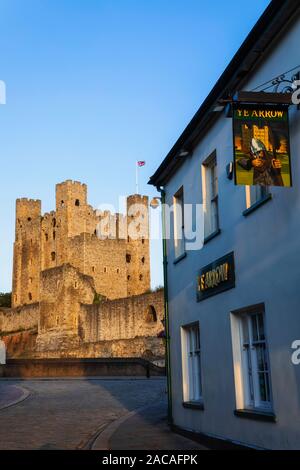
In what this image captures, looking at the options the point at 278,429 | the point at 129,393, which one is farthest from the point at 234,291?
the point at 129,393

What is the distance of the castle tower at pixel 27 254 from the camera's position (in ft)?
293

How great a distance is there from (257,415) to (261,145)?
12.7 ft

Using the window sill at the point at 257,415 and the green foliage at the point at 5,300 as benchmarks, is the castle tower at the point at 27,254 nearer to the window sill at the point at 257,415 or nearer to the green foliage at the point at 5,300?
the green foliage at the point at 5,300

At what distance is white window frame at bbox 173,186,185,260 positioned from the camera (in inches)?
557

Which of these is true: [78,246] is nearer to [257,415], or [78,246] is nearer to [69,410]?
[69,410]

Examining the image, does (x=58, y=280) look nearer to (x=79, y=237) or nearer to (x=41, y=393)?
(x=79, y=237)

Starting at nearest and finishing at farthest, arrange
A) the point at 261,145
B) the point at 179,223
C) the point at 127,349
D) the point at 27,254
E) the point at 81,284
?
1. the point at 261,145
2. the point at 179,223
3. the point at 127,349
4. the point at 81,284
5. the point at 27,254

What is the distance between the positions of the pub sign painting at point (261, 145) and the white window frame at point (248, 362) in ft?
7.48

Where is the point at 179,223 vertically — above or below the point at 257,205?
above

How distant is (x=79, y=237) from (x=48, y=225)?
10.8m

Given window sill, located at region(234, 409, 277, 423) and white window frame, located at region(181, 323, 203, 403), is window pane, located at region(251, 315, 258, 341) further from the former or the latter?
white window frame, located at region(181, 323, 203, 403)

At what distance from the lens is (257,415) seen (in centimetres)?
936

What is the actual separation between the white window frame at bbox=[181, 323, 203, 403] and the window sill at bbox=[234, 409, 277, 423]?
2659 mm

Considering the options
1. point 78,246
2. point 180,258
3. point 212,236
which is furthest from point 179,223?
point 78,246
